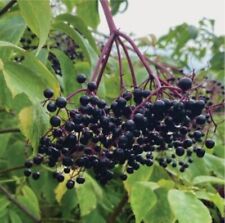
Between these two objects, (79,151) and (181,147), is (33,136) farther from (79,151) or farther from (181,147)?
(181,147)

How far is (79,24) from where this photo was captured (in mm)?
1576

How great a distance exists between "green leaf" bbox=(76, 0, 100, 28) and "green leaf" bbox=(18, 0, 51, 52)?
2.26ft

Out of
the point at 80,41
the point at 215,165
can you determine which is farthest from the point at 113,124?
the point at 215,165

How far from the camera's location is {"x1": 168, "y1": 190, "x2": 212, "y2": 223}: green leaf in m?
1.45

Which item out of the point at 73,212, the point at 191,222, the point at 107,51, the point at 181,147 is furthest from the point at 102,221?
the point at 107,51

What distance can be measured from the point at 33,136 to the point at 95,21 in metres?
0.90

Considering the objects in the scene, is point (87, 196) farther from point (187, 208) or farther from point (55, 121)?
point (55, 121)

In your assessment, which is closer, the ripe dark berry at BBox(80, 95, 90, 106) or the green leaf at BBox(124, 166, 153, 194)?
the ripe dark berry at BBox(80, 95, 90, 106)

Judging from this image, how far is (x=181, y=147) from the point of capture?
1.33 metres

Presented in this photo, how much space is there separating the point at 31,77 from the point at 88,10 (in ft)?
2.58

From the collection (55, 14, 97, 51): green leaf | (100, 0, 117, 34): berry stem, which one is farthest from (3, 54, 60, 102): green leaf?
(55, 14, 97, 51): green leaf

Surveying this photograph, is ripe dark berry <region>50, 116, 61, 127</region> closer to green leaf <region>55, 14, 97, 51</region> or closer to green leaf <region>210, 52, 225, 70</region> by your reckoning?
green leaf <region>55, 14, 97, 51</region>

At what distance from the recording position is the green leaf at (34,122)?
1.14 metres

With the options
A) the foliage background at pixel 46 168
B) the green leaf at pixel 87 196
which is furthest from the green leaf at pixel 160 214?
the green leaf at pixel 87 196
